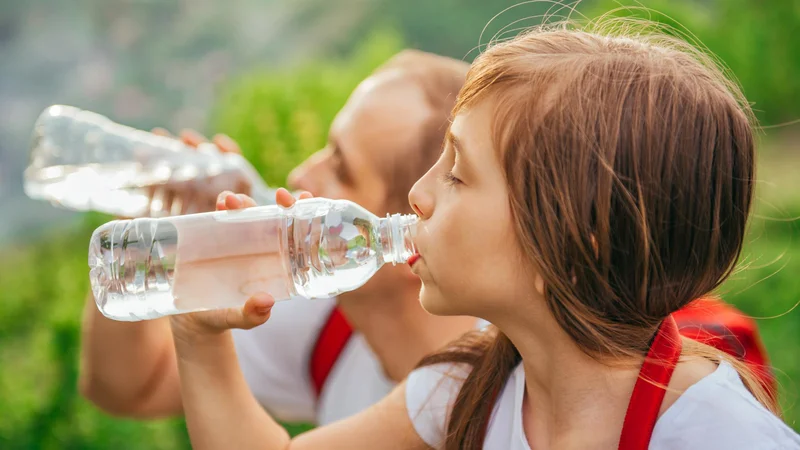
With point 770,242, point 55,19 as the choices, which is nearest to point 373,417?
point 770,242

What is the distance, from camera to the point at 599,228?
3.89ft

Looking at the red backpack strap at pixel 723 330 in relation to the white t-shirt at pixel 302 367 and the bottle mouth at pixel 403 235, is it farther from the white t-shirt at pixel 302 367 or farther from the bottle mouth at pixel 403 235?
the white t-shirt at pixel 302 367

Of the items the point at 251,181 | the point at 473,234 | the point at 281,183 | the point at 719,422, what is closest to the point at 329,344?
the point at 251,181

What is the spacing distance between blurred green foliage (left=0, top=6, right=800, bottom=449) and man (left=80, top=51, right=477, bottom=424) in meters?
0.78

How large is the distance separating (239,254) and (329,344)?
0.66 metres

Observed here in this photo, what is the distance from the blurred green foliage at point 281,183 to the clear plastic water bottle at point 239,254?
1017 millimetres

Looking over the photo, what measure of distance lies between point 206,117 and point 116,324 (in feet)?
10.5

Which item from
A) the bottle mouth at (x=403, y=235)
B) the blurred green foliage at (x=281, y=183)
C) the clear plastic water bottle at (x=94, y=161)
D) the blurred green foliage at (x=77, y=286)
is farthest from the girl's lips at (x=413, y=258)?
the blurred green foliage at (x=77, y=286)

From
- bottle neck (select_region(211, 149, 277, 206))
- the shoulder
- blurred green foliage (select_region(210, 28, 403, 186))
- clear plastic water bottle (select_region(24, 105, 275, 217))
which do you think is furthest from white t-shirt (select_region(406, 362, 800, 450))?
blurred green foliage (select_region(210, 28, 403, 186))

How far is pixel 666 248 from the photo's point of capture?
1.20 metres

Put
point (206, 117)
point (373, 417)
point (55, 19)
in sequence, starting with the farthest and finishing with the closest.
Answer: point (55, 19) < point (206, 117) < point (373, 417)

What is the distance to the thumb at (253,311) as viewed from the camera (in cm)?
133

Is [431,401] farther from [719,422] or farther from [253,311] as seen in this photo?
[719,422]

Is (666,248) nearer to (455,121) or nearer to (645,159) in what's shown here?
(645,159)
